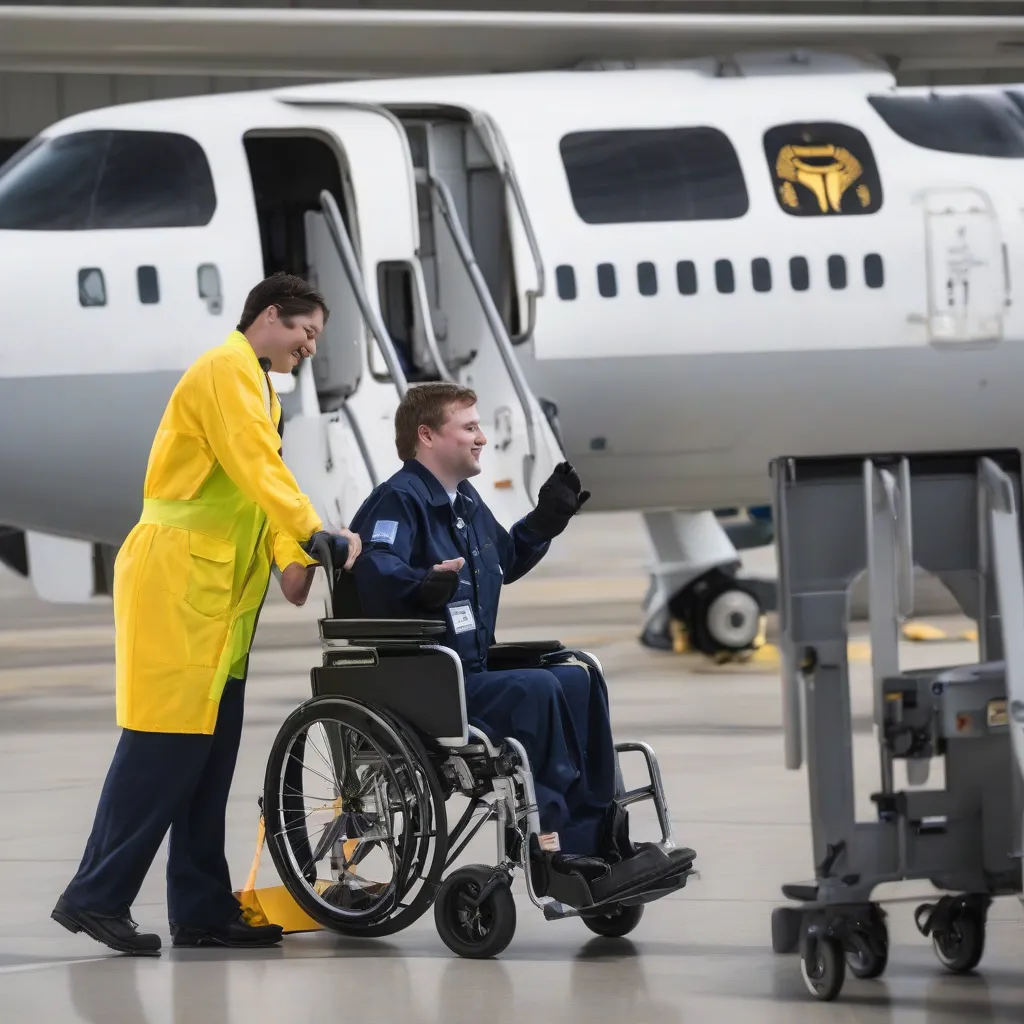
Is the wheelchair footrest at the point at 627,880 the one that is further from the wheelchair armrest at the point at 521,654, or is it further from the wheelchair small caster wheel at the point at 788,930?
the wheelchair armrest at the point at 521,654

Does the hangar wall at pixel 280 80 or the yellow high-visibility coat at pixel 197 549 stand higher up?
the hangar wall at pixel 280 80

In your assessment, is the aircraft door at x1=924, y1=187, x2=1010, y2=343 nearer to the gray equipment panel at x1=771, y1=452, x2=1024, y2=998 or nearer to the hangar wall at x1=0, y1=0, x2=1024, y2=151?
the hangar wall at x1=0, y1=0, x2=1024, y2=151

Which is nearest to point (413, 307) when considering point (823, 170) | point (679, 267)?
point (679, 267)

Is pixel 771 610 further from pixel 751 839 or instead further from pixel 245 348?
pixel 245 348

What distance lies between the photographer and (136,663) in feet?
18.0

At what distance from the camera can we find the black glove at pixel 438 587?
17.5 feet

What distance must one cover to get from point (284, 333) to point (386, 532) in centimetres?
57

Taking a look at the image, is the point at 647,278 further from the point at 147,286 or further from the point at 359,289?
the point at 147,286

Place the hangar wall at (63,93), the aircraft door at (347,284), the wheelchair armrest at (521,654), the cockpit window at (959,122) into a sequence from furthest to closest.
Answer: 1. the hangar wall at (63,93)
2. the cockpit window at (959,122)
3. the aircraft door at (347,284)
4. the wheelchair armrest at (521,654)

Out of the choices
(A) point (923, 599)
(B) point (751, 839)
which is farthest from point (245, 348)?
(A) point (923, 599)

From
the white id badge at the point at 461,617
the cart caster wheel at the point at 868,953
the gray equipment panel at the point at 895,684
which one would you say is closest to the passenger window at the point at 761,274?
the white id badge at the point at 461,617

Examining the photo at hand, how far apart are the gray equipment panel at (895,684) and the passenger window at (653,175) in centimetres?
674

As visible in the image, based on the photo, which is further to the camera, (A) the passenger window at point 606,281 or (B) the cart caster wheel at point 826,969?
(A) the passenger window at point 606,281

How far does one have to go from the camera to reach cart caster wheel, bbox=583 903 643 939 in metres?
5.58
